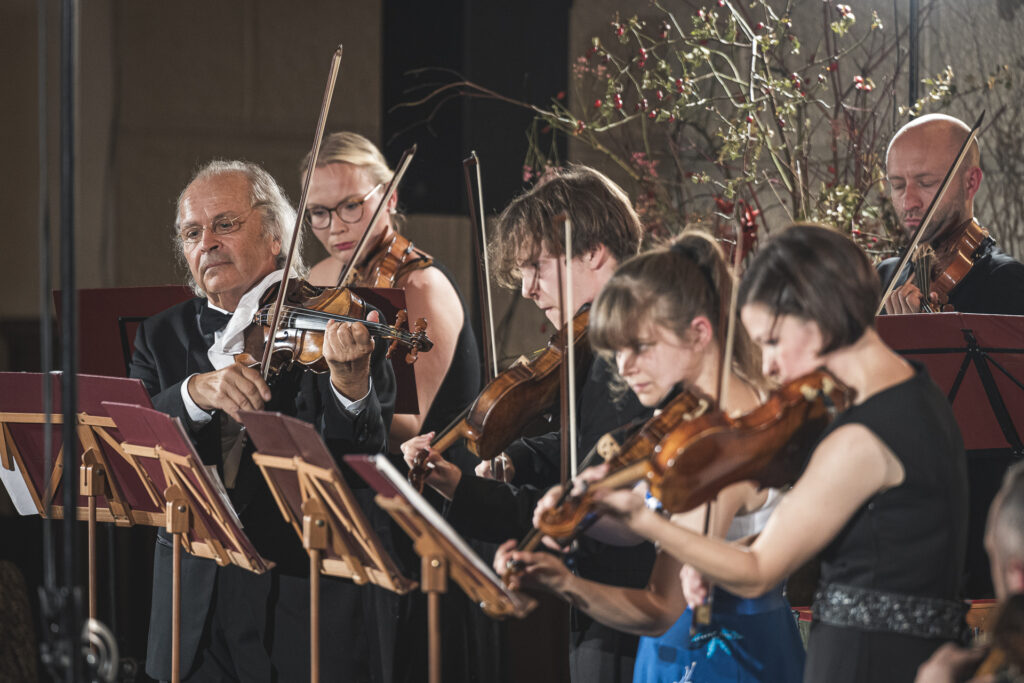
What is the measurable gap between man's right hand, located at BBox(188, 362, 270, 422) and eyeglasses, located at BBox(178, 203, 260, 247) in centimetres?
43

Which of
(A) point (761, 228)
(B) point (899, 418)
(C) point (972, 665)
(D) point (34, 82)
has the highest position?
(D) point (34, 82)

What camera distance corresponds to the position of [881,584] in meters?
1.54

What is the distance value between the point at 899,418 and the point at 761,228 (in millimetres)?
2946

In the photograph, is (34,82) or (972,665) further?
(34,82)

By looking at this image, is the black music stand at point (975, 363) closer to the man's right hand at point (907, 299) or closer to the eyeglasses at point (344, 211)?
the man's right hand at point (907, 299)

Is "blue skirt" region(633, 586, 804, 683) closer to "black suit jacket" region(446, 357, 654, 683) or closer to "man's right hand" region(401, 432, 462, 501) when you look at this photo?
"black suit jacket" region(446, 357, 654, 683)

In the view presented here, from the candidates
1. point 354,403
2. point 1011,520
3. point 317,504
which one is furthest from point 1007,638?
point 354,403

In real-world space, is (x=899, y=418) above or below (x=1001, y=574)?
above

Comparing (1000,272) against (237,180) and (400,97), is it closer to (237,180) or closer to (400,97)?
(237,180)

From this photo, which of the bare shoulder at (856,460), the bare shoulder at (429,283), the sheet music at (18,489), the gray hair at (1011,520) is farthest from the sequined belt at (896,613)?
the sheet music at (18,489)

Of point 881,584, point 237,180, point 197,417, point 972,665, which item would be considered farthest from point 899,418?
point 237,180

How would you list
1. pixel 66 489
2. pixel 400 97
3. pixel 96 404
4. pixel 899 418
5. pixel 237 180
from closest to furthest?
pixel 899 418, pixel 66 489, pixel 96 404, pixel 237 180, pixel 400 97

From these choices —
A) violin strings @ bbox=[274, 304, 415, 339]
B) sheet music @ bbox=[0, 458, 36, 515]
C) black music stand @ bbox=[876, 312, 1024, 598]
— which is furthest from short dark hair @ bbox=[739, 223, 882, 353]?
sheet music @ bbox=[0, 458, 36, 515]

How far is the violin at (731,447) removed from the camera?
1504mm
